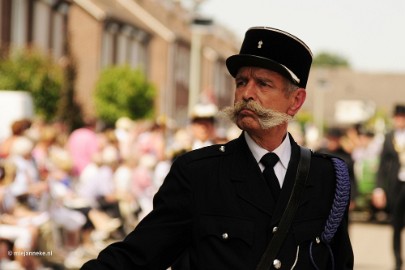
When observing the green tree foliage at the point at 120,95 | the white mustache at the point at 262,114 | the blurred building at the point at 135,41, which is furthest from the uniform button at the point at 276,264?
the green tree foliage at the point at 120,95

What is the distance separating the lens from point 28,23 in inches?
1462

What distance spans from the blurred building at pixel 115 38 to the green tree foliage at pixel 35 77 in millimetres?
1281

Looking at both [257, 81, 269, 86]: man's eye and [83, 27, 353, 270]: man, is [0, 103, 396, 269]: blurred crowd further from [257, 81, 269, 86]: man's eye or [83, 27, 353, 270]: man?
[257, 81, 269, 86]: man's eye

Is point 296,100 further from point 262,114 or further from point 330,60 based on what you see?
point 330,60

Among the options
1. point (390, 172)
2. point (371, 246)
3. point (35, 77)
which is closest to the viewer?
point (390, 172)

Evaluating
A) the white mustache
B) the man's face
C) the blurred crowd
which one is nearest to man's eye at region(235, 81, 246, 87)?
the man's face

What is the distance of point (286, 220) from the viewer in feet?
13.1

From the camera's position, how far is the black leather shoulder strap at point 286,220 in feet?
13.0

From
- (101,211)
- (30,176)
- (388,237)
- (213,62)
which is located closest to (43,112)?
(388,237)

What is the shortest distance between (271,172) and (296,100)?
0.32 metres

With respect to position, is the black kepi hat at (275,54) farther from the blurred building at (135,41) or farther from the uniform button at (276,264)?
the blurred building at (135,41)

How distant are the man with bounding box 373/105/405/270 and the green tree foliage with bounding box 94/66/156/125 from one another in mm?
26432

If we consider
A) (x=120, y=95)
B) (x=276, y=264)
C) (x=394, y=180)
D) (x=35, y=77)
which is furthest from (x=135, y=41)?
(x=276, y=264)

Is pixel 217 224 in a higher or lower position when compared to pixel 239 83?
lower
